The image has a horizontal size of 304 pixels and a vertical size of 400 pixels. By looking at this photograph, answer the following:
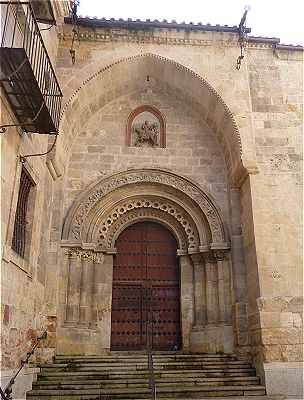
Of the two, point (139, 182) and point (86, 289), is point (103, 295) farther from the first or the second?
point (139, 182)

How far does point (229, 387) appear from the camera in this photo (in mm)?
6652

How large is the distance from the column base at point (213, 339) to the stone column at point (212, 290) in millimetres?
205

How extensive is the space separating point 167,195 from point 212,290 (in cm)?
226

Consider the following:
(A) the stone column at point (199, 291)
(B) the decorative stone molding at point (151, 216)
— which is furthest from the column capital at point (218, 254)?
(B) the decorative stone molding at point (151, 216)

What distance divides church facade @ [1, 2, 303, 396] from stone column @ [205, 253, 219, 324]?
2 cm

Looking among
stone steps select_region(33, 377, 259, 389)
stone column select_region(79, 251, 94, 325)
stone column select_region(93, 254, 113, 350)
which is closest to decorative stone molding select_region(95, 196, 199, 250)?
stone column select_region(93, 254, 113, 350)

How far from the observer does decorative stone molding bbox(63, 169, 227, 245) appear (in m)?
8.50

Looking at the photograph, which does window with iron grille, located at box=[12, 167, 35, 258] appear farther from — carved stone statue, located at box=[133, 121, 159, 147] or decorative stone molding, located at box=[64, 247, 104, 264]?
carved stone statue, located at box=[133, 121, 159, 147]

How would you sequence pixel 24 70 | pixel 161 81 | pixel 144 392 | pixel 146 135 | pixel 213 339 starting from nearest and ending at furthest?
pixel 24 70
pixel 144 392
pixel 213 339
pixel 146 135
pixel 161 81

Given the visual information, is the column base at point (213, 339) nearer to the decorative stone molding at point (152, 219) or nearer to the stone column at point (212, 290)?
the stone column at point (212, 290)

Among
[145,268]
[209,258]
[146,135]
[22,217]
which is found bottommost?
[145,268]

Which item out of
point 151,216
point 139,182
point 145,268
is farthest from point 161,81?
point 145,268

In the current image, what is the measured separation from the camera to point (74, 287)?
8.18 meters

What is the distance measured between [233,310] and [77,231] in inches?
139
